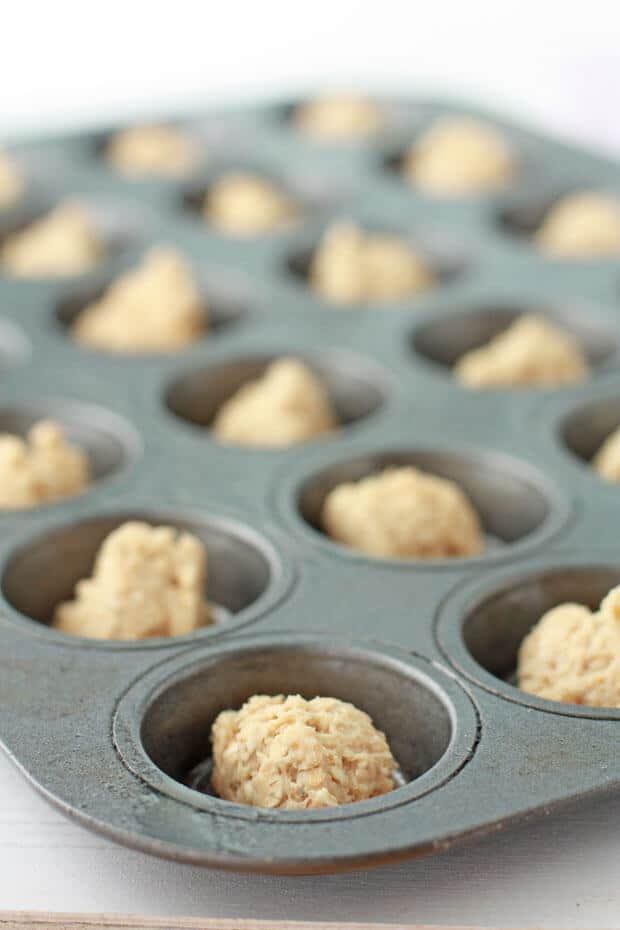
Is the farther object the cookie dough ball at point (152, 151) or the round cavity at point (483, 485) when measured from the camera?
the cookie dough ball at point (152, 151)

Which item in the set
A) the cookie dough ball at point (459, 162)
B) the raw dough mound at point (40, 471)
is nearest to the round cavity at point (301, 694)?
the raw dough mound at point (40, 471)

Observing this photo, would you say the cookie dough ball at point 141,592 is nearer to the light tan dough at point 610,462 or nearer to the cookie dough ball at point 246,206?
the light tan dough at point 610,462

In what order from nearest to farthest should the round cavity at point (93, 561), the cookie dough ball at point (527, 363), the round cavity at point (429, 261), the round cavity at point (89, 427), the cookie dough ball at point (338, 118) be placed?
the round cavity at point (93, 561) → the round cavity at point (89, 427) → the cookie dough ball at point (527, 363) → the round cavity at point (429, 261) → the cookie dough ball at point (338, 118)

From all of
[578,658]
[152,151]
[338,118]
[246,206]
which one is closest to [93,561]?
[578,658]

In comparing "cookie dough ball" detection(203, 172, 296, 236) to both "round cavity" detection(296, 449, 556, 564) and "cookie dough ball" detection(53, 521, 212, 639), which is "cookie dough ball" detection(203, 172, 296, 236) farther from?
"cookie dough ball" detection(53, 521, 212, 639)

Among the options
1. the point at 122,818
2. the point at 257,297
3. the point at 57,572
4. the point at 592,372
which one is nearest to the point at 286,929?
the point at 122,818

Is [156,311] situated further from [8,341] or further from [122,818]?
[122,818]

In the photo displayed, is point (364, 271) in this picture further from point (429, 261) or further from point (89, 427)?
point (89, 427)
